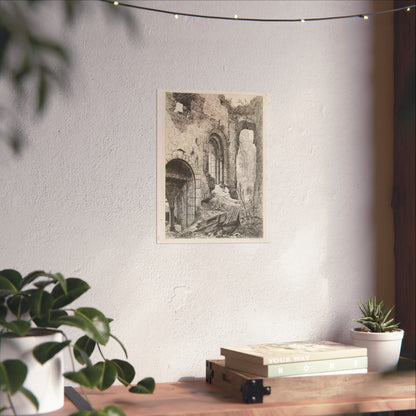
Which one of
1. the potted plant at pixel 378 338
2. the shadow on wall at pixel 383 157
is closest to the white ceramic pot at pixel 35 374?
the potted plant at pixel 378 338

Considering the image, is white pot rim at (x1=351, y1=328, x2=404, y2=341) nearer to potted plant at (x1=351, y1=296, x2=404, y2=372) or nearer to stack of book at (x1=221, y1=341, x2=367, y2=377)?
potted plant at (x1=351, y1=296, x2=404, y2=372)

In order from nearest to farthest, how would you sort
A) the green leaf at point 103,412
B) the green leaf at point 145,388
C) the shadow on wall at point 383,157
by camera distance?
the green leaf at point 103,412 → the green leaf at point 145,388 → the shadow on wall at point 383,157

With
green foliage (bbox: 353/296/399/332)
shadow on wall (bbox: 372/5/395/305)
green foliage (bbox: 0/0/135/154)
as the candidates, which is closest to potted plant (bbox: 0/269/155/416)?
green foliage (bbox: 0/0/135/154)

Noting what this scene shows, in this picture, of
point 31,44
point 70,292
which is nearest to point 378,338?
point 70,292

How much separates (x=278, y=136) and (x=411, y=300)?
70 cm

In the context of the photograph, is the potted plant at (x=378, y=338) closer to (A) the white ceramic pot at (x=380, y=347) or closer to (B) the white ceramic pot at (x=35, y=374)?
(A) the white ceramic pot at (x=380, y=347)

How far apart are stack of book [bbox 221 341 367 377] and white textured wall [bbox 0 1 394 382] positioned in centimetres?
23

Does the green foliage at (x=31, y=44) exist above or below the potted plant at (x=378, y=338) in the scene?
above

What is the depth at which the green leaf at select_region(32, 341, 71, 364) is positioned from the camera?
4.47 ft

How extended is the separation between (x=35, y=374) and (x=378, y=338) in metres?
1.03

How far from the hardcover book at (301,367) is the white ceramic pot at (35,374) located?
1.63 ft

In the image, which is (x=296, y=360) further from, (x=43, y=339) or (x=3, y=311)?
(x=3, y=311)

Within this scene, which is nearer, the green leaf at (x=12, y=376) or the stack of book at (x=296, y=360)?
the green leaf at (x=12, y=376)

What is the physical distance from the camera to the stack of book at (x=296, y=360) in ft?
5.31
